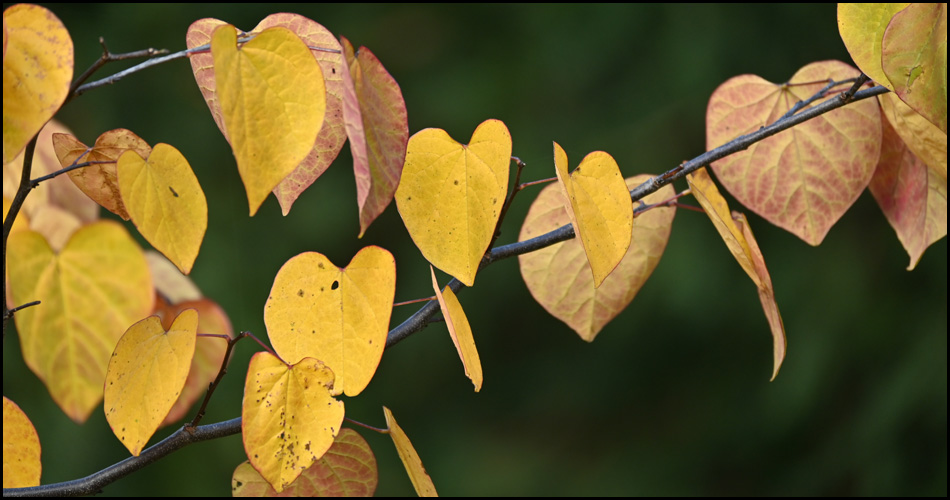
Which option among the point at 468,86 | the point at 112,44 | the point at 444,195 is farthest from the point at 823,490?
the point at 112,44

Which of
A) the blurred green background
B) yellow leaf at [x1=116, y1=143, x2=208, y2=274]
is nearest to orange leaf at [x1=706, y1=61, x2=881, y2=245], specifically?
yellow leaf at [x1=116, y1=143, x2=208, y2=274]

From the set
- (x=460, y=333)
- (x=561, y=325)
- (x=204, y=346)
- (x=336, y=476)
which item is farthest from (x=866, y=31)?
(x=561, y=325)

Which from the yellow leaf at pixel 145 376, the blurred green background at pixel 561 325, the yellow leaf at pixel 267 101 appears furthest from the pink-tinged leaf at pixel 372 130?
the blurred green background at pixel 561 325

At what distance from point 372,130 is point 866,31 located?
0.25 metres

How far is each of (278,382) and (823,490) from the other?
4.12 ft

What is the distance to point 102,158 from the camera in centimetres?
36

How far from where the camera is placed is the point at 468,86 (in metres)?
1.52

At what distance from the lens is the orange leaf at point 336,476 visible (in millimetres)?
420

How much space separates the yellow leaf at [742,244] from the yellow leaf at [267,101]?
19 cm

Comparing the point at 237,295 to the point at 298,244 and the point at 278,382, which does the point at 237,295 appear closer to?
the point at 298,244

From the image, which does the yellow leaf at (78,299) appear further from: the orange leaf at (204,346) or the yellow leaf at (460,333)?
the yellow leaf at (460,333)

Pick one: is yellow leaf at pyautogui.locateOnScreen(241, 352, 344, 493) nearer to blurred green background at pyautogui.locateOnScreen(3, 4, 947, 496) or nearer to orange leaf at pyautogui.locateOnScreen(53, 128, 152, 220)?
orange leaf at pyautogui.locateOnScreen(53, 128, 152, 220)

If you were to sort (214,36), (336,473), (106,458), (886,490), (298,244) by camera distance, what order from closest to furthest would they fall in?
1. (214,36)
2. (336,473)
3. (886,490)
4. (106,458)
5. (298,244)

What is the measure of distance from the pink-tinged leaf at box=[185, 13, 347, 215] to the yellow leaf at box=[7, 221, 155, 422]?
0.58ft
